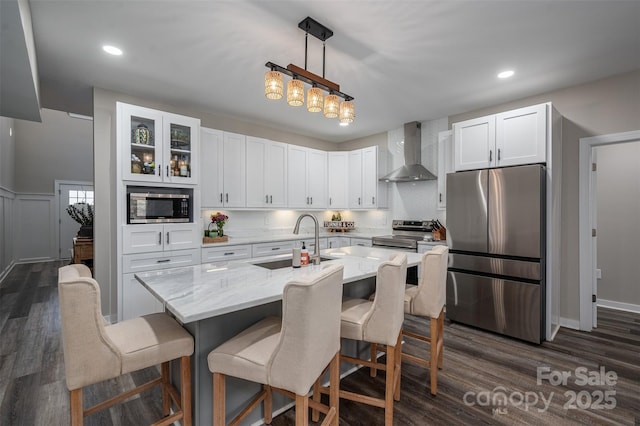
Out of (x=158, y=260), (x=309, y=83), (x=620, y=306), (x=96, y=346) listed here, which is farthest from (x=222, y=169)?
(x=620, y=306)

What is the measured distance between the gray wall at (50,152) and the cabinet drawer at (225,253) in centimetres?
724

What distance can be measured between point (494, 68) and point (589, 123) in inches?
53.9

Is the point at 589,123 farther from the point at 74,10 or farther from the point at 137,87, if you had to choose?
the point at 137,87

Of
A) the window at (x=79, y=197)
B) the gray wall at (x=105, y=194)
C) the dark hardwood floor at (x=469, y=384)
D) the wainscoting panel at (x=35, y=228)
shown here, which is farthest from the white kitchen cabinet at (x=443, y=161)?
the wainscoting panel at (x=35, y=228)

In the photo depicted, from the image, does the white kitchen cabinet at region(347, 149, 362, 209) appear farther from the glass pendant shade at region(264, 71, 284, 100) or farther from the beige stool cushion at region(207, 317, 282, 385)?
the beige stool cushion at region(207, 317, 282, 385)

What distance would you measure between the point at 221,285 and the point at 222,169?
2.77 metres

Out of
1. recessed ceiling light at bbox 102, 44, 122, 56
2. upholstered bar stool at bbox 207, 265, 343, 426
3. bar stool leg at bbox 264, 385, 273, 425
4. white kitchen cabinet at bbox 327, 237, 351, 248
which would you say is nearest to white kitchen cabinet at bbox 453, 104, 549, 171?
white kitchen cabinet at bbox 327, 237, 351, 248

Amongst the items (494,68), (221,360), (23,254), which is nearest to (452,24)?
(494,68)

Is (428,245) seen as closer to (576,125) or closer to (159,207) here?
(576,125)

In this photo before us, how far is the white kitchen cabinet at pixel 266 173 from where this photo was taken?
444cm

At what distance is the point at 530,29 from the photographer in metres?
2.29

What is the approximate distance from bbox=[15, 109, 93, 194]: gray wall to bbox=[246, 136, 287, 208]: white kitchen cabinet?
6.98m

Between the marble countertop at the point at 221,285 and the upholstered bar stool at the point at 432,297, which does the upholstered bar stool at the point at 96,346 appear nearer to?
the marble countertop at the point at 221,285

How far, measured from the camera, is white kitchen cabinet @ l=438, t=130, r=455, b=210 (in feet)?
14.0
